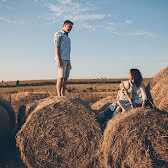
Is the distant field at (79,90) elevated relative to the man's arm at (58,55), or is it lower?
lower

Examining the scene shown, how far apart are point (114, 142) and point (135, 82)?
147 centimetres

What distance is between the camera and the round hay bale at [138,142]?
4.28 meters

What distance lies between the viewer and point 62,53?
5.95m

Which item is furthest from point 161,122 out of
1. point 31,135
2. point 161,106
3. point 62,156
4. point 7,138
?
point 7,138

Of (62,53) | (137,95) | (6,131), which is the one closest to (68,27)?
(62,53)

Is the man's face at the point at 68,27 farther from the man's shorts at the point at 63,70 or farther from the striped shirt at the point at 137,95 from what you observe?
the striped shirt at the point at 137,95

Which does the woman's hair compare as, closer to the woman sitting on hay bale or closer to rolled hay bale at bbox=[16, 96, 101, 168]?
the woman sitting on hay bale

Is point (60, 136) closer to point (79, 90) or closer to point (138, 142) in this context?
point (138, 142)

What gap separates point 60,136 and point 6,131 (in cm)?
161

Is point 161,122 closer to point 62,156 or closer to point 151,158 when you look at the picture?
point 151,158

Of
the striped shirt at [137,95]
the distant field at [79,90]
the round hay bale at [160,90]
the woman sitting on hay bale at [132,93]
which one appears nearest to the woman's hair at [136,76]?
the woman sitting on hay bale at [132,93]

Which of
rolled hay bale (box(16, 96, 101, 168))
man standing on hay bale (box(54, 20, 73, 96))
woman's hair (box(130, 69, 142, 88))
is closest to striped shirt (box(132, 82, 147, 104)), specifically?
woman's hair (box(130, 69, 142, 88))

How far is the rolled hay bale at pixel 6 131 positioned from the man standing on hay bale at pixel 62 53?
4.96 ft

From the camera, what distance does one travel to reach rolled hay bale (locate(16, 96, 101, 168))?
15.5 ft
